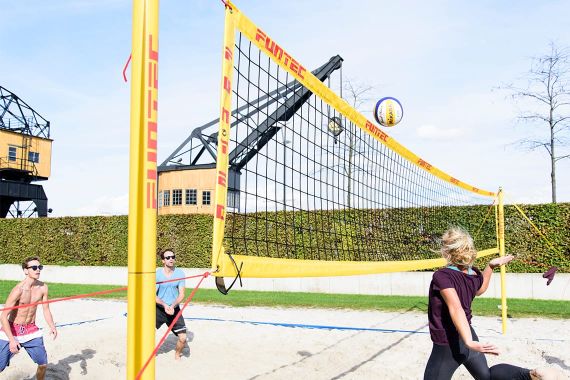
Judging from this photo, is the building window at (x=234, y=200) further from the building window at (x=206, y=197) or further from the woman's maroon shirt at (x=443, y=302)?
the building window at (x=206, y=197)

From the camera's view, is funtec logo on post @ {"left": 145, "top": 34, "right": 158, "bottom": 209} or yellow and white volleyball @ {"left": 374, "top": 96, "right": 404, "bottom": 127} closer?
funtec logo on post @ {"left": 145, "top": 34, "right": 158, "bottom": 209}

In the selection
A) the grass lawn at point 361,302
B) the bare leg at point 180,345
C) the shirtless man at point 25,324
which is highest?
the shirtless man at point 25,324

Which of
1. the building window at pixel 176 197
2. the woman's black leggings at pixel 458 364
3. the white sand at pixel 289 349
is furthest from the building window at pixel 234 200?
the building window at pixel 176 197

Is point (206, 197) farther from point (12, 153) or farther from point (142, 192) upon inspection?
point (142, 192)

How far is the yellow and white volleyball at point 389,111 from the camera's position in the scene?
7469 millimetres

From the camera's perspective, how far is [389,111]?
24.6 ft

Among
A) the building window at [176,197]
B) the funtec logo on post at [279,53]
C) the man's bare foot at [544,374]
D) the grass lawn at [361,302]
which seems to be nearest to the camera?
the man's bare foot at [544,374]

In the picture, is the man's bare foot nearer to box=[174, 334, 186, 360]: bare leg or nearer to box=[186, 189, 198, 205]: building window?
box=[174, 334, 186, 360]: bare leg

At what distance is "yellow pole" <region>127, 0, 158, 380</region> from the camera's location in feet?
7.02

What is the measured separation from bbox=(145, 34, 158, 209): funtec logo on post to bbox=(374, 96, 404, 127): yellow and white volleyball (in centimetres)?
565

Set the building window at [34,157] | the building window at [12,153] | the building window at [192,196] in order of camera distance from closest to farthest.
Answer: the building window at [192,196] → the building window at [12,153] → the building window at [34,157]

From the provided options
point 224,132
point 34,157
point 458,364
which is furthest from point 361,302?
point 34,157

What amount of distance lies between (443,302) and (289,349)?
159 inches

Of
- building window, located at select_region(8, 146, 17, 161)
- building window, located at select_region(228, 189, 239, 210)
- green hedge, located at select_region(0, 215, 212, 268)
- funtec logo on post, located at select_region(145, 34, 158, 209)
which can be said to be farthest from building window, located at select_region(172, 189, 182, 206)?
funtec logo on post, located at select_region(145, 34, 158, 209)
